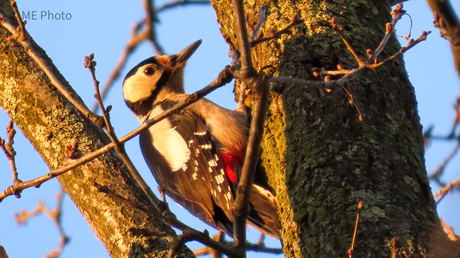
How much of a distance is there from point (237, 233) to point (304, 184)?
0.60 meters

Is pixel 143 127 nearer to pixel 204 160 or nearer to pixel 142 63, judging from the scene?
pixel 204 160

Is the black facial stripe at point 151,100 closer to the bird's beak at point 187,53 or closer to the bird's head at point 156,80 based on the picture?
the bird's head at point 156,80

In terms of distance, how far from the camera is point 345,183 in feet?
8.02

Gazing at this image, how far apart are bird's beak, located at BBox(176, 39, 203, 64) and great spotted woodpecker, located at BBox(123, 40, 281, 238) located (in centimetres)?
70

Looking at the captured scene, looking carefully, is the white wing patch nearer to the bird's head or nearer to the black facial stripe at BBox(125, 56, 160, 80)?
the bird's head

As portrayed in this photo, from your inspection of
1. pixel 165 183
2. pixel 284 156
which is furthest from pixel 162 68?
pixel 284 156

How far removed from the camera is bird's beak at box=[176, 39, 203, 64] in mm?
5000

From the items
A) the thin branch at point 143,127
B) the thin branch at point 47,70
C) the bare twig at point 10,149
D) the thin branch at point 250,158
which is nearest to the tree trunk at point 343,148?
the thin branch at point 250,158

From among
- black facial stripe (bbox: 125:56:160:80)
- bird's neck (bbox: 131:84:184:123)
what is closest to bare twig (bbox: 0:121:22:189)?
bird's neck (bbox: 131:84:184:123)

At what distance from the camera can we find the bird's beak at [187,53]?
5000mm

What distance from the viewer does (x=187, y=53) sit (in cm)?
502

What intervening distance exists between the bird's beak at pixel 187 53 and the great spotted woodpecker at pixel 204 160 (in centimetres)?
70

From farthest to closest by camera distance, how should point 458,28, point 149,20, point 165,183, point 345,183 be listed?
point 149,20 → point 165,183 → point 345,183 → point 458,28

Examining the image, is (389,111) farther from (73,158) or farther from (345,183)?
(73,158)
